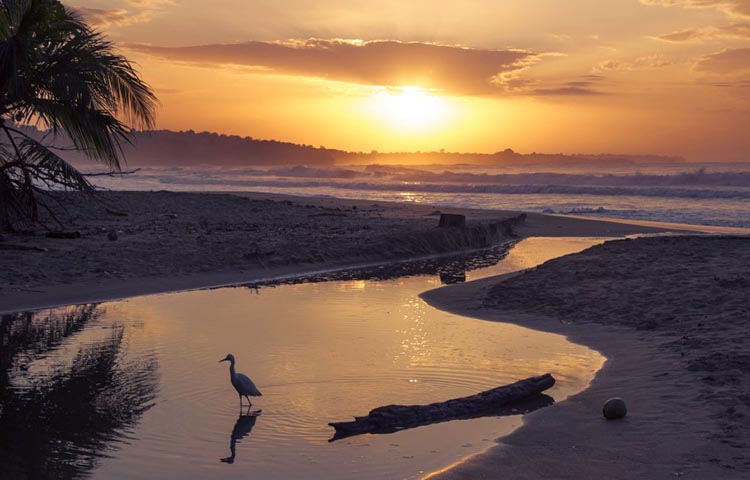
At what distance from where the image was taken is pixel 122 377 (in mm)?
9562

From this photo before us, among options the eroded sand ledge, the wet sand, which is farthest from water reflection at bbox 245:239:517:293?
the eroded sand ledge

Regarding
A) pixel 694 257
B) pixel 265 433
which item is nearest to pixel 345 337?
pixel 265 433

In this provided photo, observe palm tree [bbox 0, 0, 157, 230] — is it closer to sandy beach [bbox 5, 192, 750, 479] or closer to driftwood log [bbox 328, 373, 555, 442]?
sandy beach [bbox 5, 192, 750, 479]

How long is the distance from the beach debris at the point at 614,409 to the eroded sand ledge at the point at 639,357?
7 centimetres

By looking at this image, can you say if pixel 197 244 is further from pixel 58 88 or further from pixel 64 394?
pixel 64 394

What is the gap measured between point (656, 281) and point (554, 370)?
630cm

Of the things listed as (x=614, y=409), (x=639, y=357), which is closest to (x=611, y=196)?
(x=639, y=357)

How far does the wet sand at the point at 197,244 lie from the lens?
16.0 m

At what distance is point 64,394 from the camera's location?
8.79 metres

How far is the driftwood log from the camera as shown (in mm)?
7645

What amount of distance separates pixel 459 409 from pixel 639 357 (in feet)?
11.9

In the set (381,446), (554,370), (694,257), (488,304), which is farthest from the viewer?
(694,257)

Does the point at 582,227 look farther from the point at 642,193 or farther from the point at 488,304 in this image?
the point at 642,193

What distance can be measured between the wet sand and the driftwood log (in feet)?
28.7
